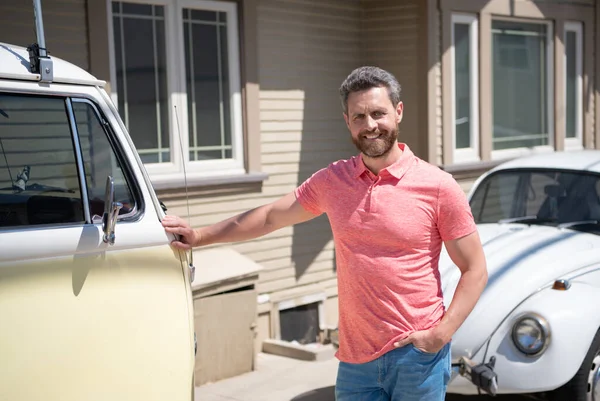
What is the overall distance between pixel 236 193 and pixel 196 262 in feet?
3.33

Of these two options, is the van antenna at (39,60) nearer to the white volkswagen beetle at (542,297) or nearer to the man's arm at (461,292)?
the man's arm at (461,292)

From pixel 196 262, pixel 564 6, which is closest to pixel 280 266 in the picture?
pixel 196 262

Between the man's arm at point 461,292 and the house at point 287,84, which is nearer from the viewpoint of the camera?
the man's arm at point 461,292

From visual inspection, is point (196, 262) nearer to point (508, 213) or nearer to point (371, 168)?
point (508, 213)

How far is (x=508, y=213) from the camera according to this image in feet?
22.1

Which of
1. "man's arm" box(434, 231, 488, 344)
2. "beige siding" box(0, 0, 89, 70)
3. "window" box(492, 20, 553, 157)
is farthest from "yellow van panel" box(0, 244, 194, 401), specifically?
"window" box(492, 20, 553, 157)

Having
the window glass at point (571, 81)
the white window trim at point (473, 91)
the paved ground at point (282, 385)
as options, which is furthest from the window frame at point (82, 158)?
the window glass at point (571, 81)

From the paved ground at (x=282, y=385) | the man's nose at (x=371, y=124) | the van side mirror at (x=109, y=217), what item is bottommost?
the paved ground at (x=282, y=385)

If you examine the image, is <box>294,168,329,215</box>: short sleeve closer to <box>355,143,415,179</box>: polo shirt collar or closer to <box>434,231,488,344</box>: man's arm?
<box>355,143,415,179</box>: polo shirt collar

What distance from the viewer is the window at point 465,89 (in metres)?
10.1

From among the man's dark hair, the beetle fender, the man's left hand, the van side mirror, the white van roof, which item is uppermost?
the white van roof

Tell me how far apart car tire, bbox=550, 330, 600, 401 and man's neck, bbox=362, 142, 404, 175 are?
102 inches

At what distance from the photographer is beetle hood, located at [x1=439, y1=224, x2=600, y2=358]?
5.35m

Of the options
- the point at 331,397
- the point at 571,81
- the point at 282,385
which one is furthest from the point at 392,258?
the point at 571,81
